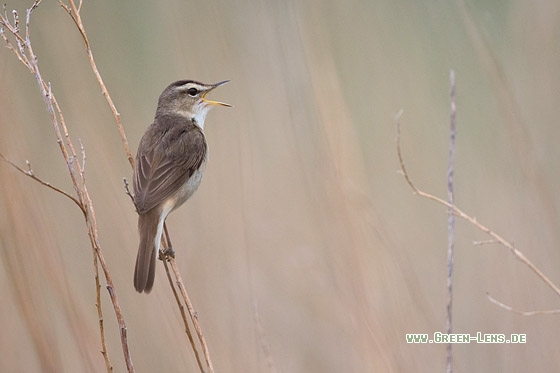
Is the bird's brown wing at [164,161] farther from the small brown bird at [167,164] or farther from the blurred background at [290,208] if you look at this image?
the blurred background at [290,208]

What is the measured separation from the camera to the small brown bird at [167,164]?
2.67m

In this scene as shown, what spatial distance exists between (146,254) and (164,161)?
539 mm

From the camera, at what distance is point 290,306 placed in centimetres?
349

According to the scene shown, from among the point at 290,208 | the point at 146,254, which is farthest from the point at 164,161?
the point at 290,208

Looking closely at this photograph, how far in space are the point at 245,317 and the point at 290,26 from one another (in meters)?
1.38

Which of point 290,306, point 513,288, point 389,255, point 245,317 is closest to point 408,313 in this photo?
point 389,255

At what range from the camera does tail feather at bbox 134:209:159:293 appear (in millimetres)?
2473

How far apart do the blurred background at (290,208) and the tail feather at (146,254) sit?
7.0 inches

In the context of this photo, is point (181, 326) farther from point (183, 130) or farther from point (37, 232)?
point (183, 130)

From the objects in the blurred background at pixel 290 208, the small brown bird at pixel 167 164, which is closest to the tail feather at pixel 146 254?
the small brown bird at pixel 167 164

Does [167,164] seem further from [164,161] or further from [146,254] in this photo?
[146,254]

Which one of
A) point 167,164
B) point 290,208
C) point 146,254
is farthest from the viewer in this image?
point 290,208

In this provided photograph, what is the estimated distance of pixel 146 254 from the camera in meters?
2.59

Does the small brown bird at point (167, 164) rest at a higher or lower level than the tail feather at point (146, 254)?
higher
